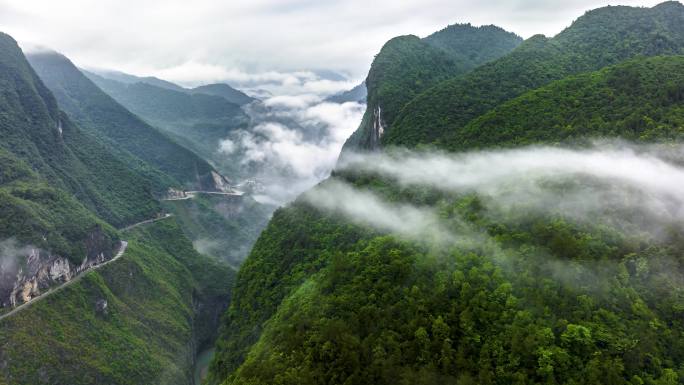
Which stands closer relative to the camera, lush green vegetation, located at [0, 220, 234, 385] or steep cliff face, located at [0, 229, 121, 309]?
lush green vegetation, located at [0, 220, 234, 385]

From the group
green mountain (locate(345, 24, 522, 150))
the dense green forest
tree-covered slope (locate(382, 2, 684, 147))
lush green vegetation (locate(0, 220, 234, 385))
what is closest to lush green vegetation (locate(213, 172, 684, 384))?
tree-covered slope (locate(382, 2, 684, 147))

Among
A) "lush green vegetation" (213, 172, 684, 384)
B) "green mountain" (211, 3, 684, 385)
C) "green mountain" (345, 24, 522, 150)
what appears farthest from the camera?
"green mountain" (345, 24, 522, 150)

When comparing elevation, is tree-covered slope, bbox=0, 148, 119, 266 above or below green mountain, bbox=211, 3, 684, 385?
below

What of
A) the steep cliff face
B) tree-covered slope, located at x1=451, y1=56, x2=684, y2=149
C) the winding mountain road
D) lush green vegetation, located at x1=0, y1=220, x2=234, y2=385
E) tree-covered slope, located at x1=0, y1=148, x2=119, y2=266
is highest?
tree-covered slope, located at x1=451, y1=56, x2=684, y2=149

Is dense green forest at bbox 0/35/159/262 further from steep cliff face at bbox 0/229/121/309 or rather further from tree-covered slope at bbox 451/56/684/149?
tree-covered slope at bbox 451/56/684/149

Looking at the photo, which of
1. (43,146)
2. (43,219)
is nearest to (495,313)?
(43,219)

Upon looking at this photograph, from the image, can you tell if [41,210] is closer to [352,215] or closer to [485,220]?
[352,215]

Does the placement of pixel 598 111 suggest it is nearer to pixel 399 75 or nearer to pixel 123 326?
pixel 399 75

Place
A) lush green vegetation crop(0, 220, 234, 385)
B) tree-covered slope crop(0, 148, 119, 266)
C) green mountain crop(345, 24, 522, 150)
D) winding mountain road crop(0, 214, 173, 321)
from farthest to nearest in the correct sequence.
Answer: green mountain crop(345, 24, 522, 150) < tree-covered slope crop(0, 148, 119, 266) < winding mountain road crop(0, 214, 173, 321) < lush green vegetation crop(0, 220, 234, 385)

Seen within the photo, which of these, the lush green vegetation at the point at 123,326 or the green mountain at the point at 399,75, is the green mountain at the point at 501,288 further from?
the green mountain at the point at 399,75
